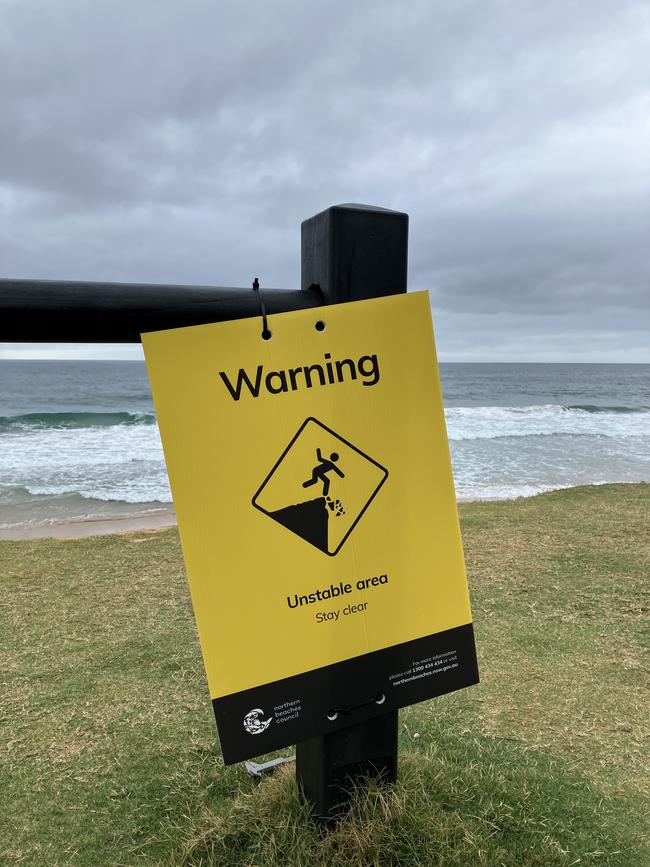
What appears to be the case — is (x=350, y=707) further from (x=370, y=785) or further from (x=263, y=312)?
(x=263, y=312)

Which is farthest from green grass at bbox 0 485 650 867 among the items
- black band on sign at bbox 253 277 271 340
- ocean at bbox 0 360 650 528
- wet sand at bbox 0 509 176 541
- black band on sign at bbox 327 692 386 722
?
ocean at bbox 0 360 650 528

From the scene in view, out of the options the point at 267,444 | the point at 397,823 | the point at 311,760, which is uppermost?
the point at 267,444

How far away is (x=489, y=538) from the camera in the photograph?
536cm

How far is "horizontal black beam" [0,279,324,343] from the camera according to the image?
1.30m

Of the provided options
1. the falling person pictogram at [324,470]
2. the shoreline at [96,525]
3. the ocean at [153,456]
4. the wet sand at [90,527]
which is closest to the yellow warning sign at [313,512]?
the falling person pictogram at [324,470]

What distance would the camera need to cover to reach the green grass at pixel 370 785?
1.60 meters

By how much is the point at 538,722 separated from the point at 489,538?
9.39ft

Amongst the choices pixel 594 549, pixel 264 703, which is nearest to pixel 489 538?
pixel 594 549

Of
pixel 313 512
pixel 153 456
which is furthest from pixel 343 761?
pixel 153 456

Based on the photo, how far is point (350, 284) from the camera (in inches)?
57.6

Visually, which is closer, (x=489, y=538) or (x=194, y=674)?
(x=194, y=674)

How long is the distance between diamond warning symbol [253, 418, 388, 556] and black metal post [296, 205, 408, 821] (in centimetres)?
36

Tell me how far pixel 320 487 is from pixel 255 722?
0.50m

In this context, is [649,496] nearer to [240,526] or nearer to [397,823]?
[397,823]
